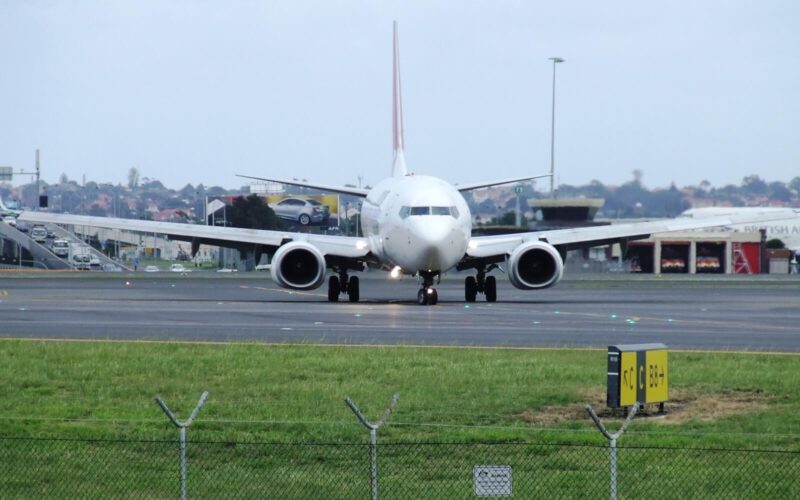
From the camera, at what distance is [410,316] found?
4009 centimetres

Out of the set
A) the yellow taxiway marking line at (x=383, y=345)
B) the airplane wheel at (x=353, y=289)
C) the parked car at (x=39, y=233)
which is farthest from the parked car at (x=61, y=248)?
the yellow taxiway marking line at (x=383, y=345)

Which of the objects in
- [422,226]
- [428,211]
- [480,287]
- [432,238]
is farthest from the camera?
[480,287]

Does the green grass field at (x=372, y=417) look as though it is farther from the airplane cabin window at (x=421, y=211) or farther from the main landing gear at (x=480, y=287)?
the main landing gear at (x=480, y=287)

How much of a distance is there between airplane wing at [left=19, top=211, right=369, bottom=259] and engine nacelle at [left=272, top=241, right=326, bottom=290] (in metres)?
1.77

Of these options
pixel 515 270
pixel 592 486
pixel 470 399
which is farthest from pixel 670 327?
pixel 592 486

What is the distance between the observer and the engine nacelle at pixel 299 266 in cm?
4666

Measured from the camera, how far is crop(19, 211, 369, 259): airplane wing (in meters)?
49.3

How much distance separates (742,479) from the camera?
16438mm

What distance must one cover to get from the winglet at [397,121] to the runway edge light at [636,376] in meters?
35.6

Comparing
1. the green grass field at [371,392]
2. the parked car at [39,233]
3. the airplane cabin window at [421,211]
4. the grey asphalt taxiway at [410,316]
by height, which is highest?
the parked car at [39,233]

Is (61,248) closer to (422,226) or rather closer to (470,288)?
(470,288)

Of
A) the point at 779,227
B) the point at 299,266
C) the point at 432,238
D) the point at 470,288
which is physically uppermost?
the point at 779,227

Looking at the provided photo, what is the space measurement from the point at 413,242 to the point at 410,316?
4.54 m

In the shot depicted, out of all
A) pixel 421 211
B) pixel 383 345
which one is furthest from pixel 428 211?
pixel 383 345
